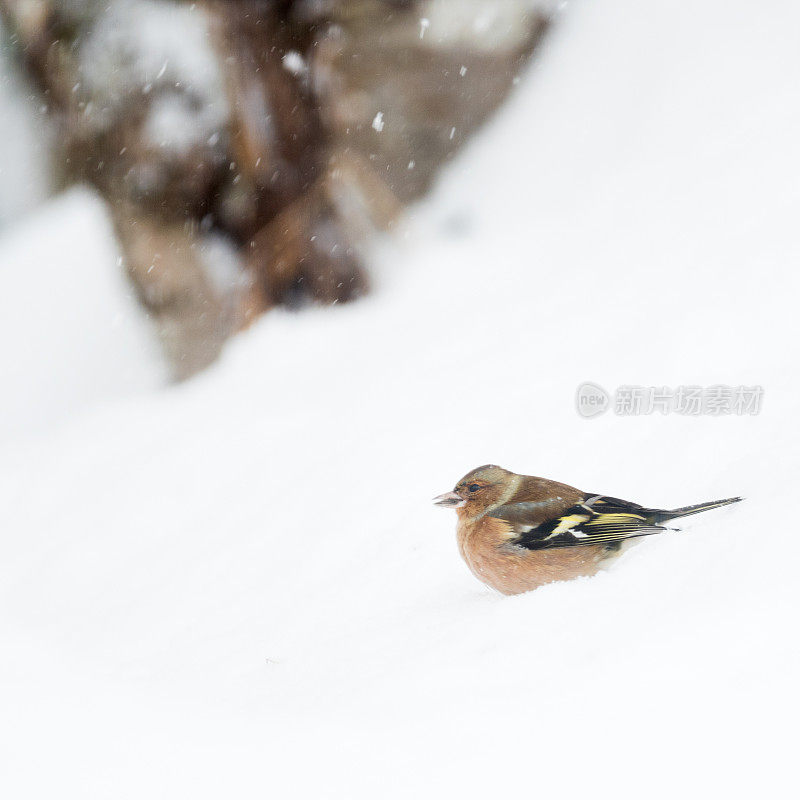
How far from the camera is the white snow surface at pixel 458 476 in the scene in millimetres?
1768

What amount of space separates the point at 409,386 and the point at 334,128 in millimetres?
3043

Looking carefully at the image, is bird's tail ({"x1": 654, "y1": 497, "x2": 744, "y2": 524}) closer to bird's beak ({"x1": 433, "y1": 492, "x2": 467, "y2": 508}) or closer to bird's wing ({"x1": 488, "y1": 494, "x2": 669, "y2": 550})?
bird's wing ({"x1": 488, "y1": 494, "x2": 669, "y2": 550})

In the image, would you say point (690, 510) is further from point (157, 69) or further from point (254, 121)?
point (157, 69)

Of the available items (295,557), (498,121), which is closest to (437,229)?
(498,121)

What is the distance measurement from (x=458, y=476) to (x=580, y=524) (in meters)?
1.59

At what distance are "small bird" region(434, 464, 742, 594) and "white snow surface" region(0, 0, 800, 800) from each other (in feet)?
0.34

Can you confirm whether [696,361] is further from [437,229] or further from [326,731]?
[437,229]

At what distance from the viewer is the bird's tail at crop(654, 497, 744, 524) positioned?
2564 millimetres

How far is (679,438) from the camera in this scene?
3.58m

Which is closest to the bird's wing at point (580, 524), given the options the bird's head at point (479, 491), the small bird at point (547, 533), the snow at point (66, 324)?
the small bird at point (547, 533)

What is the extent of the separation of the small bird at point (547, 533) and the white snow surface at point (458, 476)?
0.10 m

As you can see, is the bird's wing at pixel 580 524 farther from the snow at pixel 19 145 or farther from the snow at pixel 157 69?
the snow at pixel 19 145

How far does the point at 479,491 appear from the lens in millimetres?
2932

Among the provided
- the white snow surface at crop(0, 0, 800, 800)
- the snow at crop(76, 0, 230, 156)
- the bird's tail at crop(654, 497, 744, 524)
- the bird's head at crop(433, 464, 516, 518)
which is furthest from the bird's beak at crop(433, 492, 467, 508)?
the snow at crop(76, 0, 230, 156)
